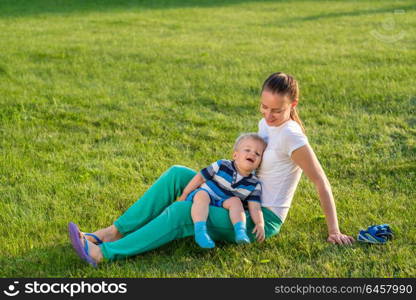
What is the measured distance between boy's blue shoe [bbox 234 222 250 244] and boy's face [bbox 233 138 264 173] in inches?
15.7

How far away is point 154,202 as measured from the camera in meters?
4.25

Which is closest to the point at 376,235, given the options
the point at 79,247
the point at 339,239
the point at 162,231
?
the point at 339,239

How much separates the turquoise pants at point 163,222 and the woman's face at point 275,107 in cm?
64

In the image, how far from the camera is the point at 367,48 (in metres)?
11.9

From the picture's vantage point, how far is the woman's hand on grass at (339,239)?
421cm

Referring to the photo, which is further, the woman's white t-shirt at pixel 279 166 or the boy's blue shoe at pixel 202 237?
the woman's white t-shirt at pixel 279 166

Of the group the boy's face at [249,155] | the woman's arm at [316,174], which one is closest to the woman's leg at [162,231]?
the boy's face at [249,155]

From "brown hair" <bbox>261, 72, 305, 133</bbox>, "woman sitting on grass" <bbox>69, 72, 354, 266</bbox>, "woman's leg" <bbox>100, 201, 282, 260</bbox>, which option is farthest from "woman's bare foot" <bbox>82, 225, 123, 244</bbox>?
"brown hair" <bbox>261, 72, 305, 133</bbox>

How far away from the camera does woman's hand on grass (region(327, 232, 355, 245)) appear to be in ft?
13.8

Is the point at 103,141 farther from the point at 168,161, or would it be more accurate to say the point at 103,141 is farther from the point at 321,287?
the point at 321,287

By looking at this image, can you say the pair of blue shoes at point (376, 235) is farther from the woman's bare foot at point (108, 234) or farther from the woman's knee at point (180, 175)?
the woman's bare foot at point (108, 234)

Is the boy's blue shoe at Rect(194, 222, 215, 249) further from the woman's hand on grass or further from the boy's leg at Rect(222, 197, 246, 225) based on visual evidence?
the woman's hand on grass

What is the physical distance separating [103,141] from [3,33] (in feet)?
28.7

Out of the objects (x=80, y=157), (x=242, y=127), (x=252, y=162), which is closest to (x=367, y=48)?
(x=242, y=127)
